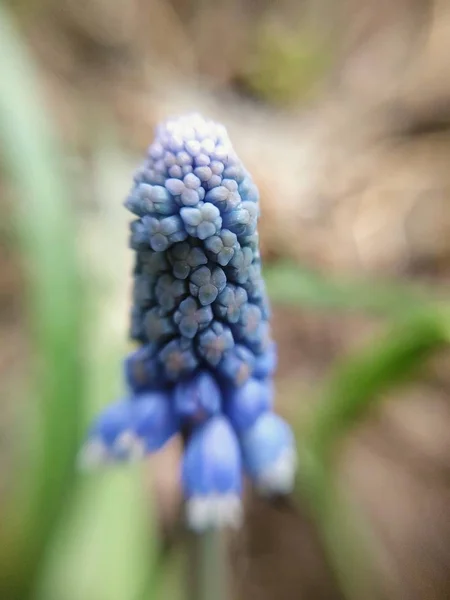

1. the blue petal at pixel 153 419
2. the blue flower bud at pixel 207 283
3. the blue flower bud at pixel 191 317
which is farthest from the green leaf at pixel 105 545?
the blue flower bud at pixel 207 283

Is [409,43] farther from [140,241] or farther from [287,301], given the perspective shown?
[140,241]

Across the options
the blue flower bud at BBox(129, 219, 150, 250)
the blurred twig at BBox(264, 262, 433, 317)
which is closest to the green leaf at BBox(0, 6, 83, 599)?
the blurred twig at BBox(264, 262, 433, 317)

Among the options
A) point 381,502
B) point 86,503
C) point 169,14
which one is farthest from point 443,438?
point 169,14

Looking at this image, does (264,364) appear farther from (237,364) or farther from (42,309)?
(42,309)

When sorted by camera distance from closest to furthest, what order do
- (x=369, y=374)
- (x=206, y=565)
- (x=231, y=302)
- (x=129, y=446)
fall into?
(x=231, y=302) → (x=129, y=446) → (x=206, y=565) → (x=369, y=374)

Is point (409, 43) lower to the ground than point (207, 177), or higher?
higher

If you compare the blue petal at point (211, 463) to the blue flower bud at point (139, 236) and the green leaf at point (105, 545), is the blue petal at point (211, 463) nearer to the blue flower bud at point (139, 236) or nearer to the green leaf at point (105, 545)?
the blue flower bud at point (139, 236)

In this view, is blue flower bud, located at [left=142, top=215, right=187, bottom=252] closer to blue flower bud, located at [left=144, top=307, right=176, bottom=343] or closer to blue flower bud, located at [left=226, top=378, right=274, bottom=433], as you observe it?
blue flower bud, located at [left=144, top=307, right=176, bottom=343]

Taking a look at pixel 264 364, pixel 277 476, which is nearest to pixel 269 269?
pixel 264 364
